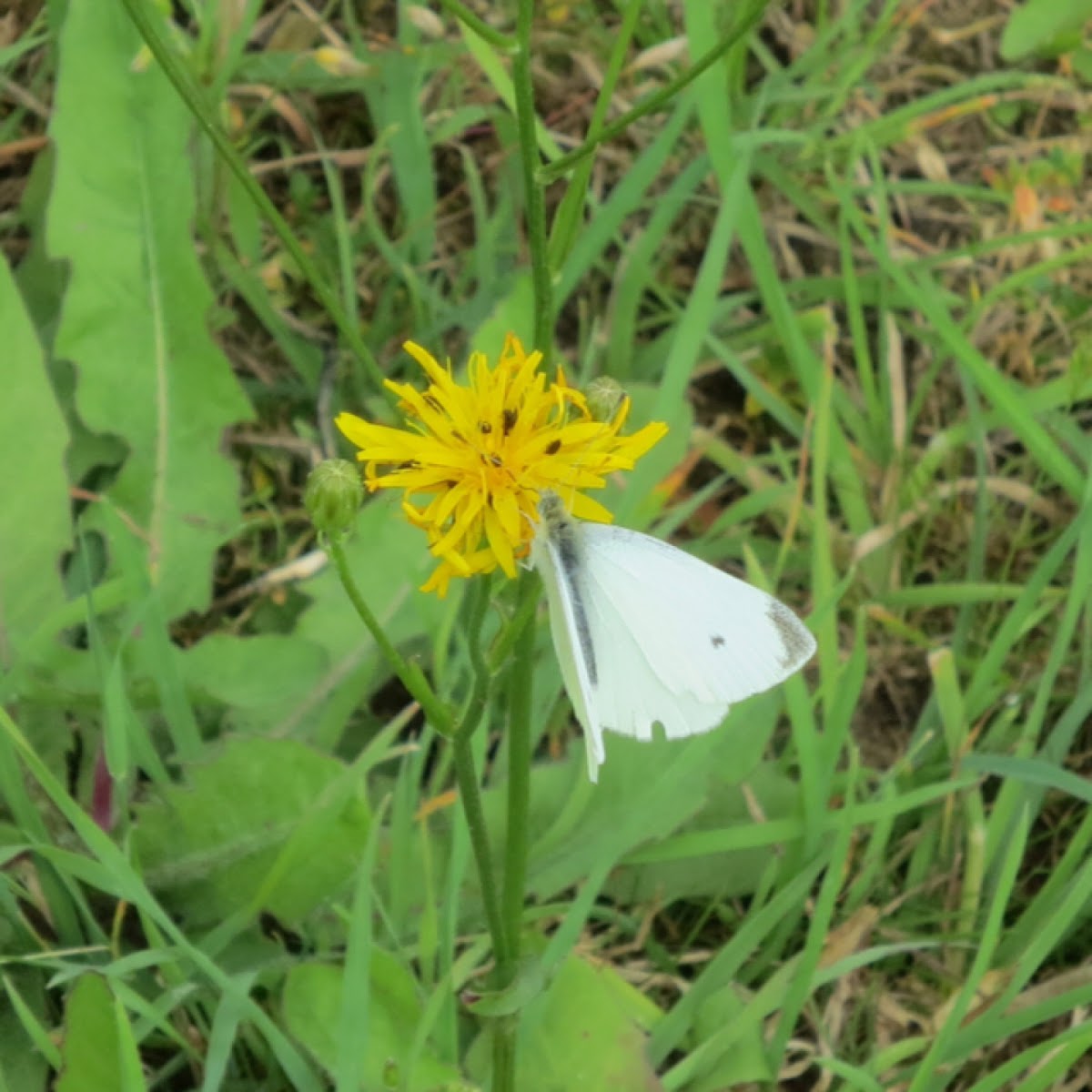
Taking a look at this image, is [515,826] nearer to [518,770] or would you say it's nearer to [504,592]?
[518,770]

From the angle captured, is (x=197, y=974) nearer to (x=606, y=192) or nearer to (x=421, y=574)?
(x=421, y=574)

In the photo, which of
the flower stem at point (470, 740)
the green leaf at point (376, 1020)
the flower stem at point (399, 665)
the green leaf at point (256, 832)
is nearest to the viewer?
the flower stem at point (399, 665)

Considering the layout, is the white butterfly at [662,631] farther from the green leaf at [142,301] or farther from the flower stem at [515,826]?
the green leaf at [142,301]

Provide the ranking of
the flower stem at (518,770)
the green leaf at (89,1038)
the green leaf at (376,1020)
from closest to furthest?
the flower stem at (518,770), the green leaf at (89,1038), the green leaf at (376,1020)

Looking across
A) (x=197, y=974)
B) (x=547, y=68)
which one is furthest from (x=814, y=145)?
(x=197, y=974)

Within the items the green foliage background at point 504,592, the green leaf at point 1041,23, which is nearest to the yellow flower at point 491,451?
the green foliage background at point 504,592

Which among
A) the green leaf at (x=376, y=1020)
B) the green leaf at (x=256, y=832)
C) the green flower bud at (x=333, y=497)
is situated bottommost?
the green leaf at (x=376, y=1020)
